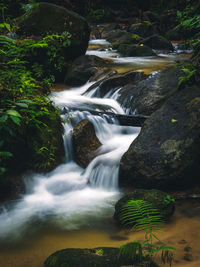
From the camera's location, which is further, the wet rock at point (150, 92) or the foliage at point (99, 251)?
the wet rock at point (150, 92)

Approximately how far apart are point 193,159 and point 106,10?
101ft

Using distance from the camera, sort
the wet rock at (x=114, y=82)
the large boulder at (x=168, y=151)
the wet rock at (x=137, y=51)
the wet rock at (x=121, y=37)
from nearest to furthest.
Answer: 1. the large boulder at (x=168, y=151)
2. the wet rock at (x=114, y=82)
3. the wet rock at (x=137, y=51)
4. the wet rock at (x=121, y=37)

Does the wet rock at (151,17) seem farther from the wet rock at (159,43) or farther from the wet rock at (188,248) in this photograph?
the wet rock at (188,248)

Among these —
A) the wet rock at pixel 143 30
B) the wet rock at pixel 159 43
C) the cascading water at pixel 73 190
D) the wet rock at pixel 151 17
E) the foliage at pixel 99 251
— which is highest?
the wet rock at pixel 151 17

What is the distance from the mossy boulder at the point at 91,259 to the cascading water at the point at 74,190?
1.14m

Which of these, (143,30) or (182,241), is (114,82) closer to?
(182,241)

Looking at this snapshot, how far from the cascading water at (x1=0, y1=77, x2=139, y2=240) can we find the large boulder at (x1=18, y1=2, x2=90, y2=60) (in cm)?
484

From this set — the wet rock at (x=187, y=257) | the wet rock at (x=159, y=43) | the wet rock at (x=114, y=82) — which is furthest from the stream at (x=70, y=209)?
the wet rock at (x=159, y=43)

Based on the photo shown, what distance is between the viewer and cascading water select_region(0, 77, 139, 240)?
3.95 metres

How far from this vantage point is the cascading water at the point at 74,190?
155 inches

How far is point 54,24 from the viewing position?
398 inches

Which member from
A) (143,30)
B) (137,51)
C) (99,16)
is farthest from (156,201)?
(99,16)

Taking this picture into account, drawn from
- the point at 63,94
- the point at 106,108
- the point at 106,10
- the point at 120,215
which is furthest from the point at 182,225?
the point at 106,10

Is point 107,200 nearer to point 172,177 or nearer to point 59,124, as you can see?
point 172,177
